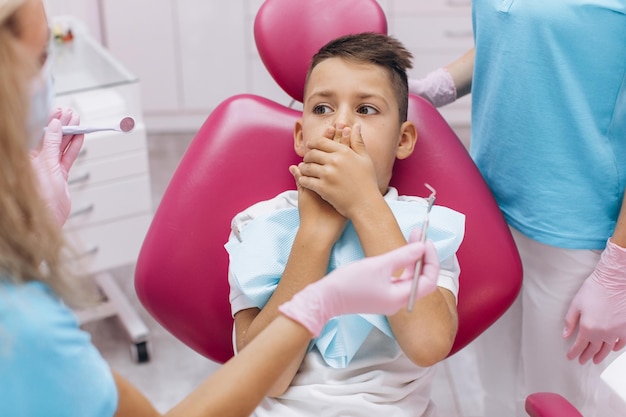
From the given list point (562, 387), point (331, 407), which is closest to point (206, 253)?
point (331, 407)

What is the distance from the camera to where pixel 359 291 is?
114 cm

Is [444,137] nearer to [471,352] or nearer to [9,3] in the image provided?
[9,3]

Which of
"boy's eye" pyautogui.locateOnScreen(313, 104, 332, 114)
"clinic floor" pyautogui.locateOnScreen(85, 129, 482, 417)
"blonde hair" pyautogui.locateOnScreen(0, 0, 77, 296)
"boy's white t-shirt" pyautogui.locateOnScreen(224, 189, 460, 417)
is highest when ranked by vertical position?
"blonde hair" pyautogui.locateOnScreen(0, 0, 77, 296)

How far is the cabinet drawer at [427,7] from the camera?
12.0 ft

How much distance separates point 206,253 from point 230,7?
2331 mm

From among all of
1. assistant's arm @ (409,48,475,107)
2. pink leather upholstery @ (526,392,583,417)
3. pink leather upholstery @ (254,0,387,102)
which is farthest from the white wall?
pink leather upholstery @ (526,392,583,417)

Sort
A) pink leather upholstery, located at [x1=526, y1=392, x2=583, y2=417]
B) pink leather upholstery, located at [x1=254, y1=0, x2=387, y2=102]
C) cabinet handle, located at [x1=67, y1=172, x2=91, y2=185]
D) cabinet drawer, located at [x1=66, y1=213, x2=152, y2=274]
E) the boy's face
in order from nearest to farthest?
pink leather upholstery, located at [x1=526, y1=392, x2=583, y2=417]
the boy's face
pink leather upholstery, located at [x1=254, y1=0, x2=387, y2=102]
cabinet handle, located at [x1=67, y1=172, x2=91, y2=185]
cabinet drawer, located at [x1=66, y1=213, x2=152, y2=274]

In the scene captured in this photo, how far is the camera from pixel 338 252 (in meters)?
1.47

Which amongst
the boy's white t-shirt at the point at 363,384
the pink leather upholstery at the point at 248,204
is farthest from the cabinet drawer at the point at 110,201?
the boy's white t-shirt at the point at 363,384

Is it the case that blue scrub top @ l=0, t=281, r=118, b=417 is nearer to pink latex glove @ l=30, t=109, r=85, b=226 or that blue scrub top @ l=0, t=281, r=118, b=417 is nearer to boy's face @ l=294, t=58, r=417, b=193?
pink latex glove @ l=30, t=109, r=85, b=226

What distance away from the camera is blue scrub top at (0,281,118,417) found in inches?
38.4

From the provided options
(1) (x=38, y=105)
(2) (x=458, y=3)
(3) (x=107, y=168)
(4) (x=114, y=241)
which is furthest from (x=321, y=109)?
(2) (x=458, y=3)

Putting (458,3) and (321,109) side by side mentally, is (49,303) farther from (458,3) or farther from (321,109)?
(458,3)

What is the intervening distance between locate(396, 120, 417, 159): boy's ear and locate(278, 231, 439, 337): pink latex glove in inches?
17.5
